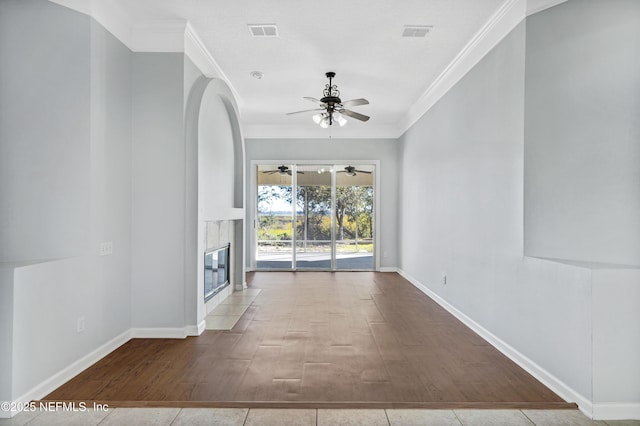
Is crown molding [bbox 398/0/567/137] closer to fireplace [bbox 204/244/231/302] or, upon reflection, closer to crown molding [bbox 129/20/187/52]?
crown molding [bbox 129/20/187/52]

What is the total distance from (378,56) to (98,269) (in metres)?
3.68

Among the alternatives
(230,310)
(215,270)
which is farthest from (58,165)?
(230,310)

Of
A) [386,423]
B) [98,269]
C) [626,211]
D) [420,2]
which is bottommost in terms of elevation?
[386,423]

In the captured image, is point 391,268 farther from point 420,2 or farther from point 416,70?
point 420,2

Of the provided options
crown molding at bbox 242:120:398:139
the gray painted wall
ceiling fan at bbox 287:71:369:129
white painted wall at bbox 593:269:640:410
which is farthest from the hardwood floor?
crown molding at bbox 242:120:398:139

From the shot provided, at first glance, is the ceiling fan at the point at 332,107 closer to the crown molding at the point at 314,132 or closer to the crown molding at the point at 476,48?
the crown molding at the point at 476,48

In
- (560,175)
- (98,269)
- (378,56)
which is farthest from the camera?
(378,56)

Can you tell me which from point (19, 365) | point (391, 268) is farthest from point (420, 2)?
point (391, 268)

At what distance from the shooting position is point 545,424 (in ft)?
7.34

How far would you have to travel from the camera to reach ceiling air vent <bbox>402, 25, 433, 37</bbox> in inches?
145

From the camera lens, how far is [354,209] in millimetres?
8211

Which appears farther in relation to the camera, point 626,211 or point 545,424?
point 626,211

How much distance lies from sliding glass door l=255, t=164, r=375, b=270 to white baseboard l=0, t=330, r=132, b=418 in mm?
4680

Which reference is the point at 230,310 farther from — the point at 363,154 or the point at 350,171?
the point at 363,154
